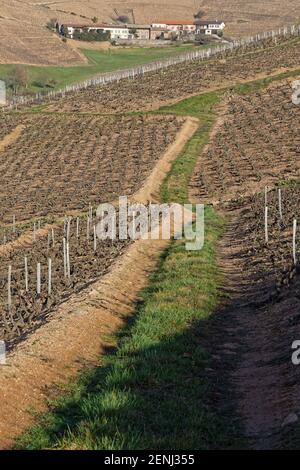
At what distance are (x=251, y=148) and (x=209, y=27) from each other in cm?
12640

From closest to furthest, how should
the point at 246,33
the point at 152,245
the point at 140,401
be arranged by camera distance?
the point at 140,401
the point at 152,245
the point at 246,33

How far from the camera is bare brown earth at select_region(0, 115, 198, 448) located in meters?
11.7

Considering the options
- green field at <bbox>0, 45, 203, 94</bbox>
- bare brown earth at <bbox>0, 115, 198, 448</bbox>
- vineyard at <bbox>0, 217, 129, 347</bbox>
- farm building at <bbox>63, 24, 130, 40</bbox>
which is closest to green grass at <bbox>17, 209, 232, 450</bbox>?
bare brown earth at <bbox>0, 115, 198, 448</bbox>

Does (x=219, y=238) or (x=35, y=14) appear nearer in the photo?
(x=219, y=238)

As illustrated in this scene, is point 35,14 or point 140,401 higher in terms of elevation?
point 35,14

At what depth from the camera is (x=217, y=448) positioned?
9.70 meters

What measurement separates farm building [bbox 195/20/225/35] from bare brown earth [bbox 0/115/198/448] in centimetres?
15440

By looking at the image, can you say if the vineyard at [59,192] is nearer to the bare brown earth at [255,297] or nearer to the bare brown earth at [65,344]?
the bare brown earth at [65,344]

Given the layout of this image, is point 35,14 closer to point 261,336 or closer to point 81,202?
point 81,202

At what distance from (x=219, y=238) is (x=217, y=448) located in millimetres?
18694

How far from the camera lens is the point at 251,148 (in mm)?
52438

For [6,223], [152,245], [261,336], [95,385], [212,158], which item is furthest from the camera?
[212,158]

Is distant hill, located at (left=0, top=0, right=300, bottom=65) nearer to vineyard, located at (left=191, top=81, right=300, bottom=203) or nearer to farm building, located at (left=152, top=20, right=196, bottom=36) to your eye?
farm building, located at (left=152, top=20, right=196, bottom=36)
